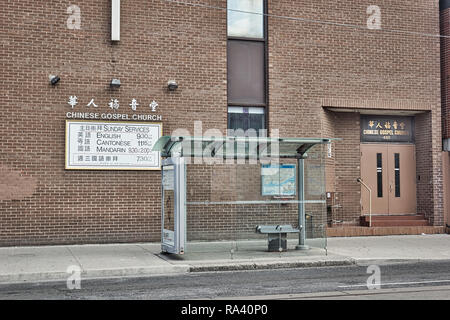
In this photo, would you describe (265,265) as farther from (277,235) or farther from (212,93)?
(212,93)

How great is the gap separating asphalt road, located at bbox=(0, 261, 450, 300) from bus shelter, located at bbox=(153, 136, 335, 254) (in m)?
2.07

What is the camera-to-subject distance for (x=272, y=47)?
17.1 metres

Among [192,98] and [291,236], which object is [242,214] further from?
[192,98]

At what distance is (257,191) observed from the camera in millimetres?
13773

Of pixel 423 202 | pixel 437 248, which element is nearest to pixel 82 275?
pixel 437 248

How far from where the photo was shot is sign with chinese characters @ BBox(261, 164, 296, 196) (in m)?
14.0

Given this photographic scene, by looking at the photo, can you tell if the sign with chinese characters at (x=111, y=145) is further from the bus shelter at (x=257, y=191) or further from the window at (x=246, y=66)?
the window at (x=246, y=66)

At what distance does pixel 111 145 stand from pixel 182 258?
419 cm

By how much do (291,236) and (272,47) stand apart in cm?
575

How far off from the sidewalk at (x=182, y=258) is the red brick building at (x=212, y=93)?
59.5 inches

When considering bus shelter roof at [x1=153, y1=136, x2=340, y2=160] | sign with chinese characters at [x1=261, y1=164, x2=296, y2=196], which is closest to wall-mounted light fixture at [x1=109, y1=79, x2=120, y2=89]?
bus shelter roof at [x1=153, y1=136, x2=340, y2=160]

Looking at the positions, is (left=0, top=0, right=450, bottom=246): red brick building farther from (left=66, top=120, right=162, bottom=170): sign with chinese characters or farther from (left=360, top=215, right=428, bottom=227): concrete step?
(left=66, top=120, right=162, bottom=170): sign with chinese characters

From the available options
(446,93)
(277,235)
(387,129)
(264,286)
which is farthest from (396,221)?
(264,286)
